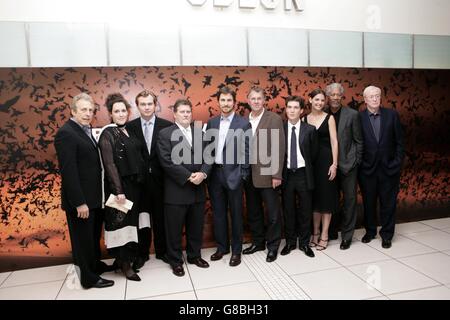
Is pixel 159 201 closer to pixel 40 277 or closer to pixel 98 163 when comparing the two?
pixel 98 163

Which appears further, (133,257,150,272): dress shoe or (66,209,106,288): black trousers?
(133,257,150,272): dress shoe

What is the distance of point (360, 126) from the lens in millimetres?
3621

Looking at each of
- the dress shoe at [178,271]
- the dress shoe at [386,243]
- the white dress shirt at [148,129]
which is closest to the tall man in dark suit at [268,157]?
the dress shoe at [178,271]

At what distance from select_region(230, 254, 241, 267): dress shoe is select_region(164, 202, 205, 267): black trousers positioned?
0.36 meters

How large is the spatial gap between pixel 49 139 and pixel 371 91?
11.1 ft

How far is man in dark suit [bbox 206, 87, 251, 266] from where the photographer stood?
3.23m

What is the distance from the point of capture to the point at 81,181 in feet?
8.90

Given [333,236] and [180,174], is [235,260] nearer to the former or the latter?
[180,174]

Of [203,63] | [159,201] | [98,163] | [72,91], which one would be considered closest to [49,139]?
[72,91]

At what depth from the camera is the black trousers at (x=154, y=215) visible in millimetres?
3289

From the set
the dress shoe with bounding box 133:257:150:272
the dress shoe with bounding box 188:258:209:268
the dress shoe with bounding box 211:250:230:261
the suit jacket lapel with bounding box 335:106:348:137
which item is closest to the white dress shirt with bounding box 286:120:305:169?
the suit jacket lapel with bounding box 335:106:348:137

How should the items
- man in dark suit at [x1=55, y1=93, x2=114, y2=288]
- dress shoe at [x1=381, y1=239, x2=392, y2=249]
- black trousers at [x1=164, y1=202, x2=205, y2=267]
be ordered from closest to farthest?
man in dark suit at [x1=55, y1=93, x2=114, y2=288]
black trousers at [x1=164, y1=202, x2=205, y2=267]
dress shoe at [x1=381, y1=239, x2=392, y2=249]

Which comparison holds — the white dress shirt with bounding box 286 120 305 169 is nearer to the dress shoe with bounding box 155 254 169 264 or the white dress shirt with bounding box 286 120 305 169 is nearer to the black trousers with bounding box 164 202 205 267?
the black trousers with bounding box 164 202 205 267

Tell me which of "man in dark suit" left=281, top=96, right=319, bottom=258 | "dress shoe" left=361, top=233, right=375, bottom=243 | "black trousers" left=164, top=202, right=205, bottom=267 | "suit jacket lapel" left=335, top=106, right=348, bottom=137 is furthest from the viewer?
"dress shoe" left=361, top=233, right=375, bottom=243
